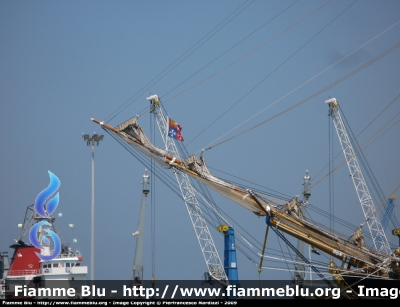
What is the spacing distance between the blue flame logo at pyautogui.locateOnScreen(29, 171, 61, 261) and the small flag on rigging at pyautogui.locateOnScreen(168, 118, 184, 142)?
44.9 feet

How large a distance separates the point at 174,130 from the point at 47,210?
1747cm

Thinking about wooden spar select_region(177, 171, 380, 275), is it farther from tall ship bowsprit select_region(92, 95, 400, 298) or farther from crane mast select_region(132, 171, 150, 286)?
crane mast select_region(132, 171, 150, 286)

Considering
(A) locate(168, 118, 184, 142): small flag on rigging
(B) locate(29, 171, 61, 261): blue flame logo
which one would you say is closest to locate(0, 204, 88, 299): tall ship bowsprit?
(B) locate(29, 171, 61, 261): blue flame logo

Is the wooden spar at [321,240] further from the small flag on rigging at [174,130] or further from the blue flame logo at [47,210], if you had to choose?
the blue flame logo at [47,210]

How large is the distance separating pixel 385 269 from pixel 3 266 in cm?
5015

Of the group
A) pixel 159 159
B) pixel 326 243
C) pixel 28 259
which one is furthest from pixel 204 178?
pixel 28 259

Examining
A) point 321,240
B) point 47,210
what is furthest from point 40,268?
point 321,240

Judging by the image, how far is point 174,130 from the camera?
74.6 meters

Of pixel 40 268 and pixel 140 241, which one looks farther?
pixel 140 241

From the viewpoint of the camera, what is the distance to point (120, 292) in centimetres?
7225

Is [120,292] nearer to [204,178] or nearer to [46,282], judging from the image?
[46,282]

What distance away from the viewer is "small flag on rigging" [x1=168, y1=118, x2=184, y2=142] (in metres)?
74.1

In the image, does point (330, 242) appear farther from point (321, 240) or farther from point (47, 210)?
point (47, 210)

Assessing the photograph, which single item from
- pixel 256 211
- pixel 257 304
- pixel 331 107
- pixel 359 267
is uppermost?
pixel 331 107
